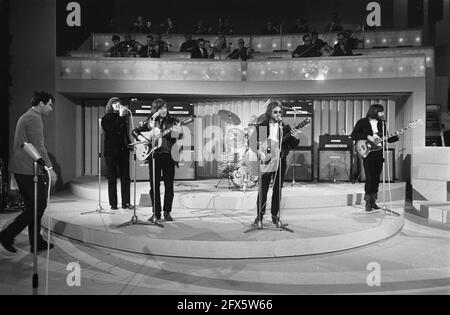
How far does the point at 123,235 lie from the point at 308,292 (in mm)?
2635

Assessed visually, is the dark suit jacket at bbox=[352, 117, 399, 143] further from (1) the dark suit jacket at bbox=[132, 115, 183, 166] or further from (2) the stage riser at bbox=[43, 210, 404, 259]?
(1) the dark suit jacket at bbox=[132, 115, 183, 166]

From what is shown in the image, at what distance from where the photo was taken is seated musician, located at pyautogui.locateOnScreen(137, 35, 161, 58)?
38.1 ft

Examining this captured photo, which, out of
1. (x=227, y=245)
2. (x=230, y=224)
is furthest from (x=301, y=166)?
(x=227, y=245)

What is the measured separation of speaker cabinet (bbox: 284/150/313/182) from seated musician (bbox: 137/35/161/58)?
13.2 feet

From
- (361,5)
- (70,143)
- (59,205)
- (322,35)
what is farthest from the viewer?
(361,5)

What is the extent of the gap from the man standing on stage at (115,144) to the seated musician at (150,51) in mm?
4161

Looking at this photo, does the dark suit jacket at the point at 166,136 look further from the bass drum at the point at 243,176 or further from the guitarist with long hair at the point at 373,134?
the guitarist with long hair at the point at 373,134

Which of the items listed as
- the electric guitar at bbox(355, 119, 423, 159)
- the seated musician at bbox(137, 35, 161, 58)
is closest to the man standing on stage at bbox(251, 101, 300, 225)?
the electric guitar at bbox(355, 119, 423, 159)

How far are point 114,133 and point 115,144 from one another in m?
0.18

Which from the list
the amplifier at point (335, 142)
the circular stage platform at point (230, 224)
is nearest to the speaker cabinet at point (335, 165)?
the amplifier at point (335, 142)
